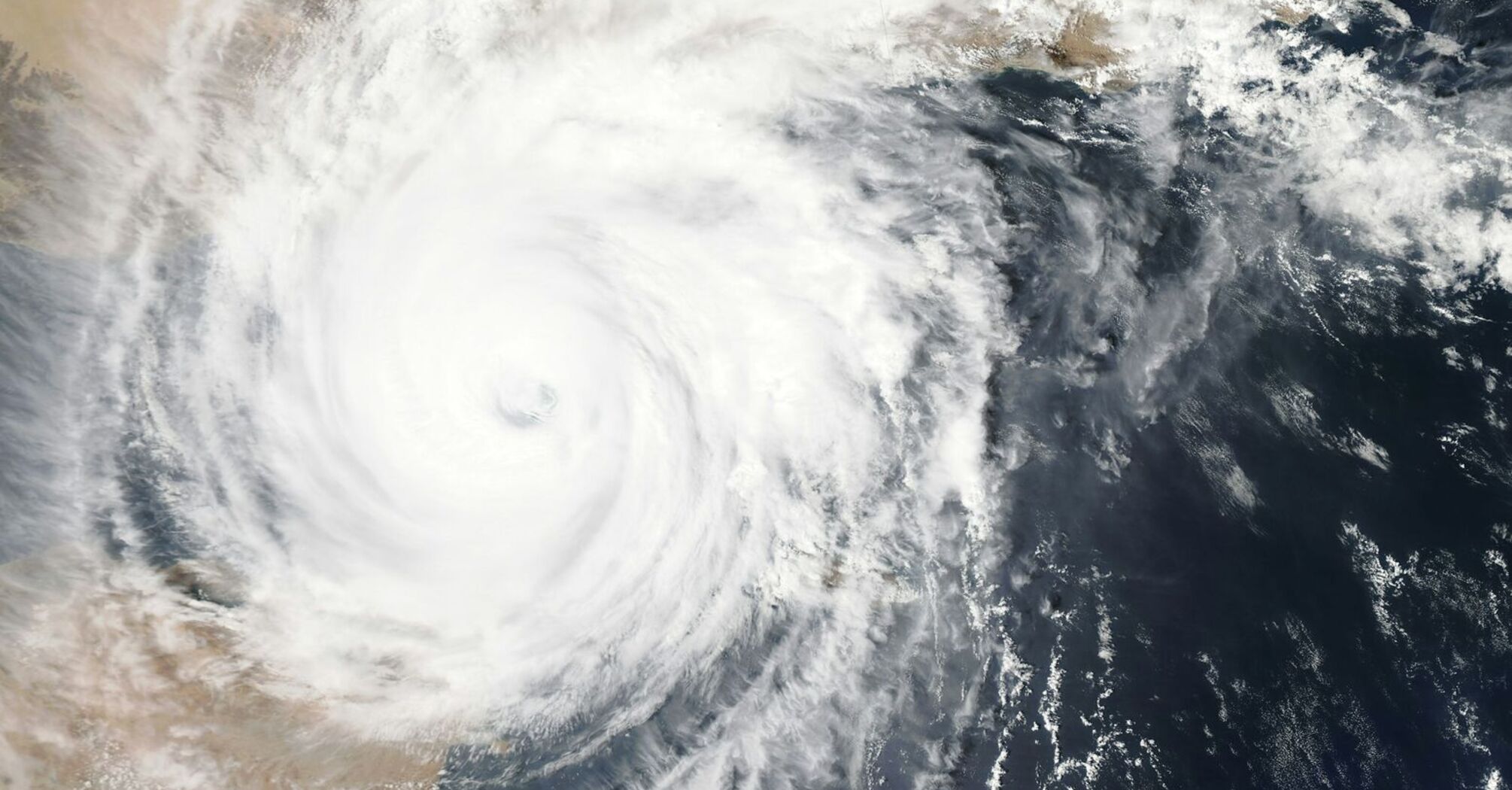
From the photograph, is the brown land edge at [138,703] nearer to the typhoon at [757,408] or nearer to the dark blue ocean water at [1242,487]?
the typhoon at [757,408]

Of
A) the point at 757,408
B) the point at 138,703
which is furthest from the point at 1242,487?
the point at 138,703

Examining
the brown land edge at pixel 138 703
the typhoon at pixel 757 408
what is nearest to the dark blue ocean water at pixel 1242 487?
the typhoon at pixel 757 408

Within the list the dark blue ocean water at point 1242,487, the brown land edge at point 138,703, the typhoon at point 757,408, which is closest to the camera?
the brown land edge at point 138,703

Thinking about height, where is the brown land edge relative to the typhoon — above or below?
below

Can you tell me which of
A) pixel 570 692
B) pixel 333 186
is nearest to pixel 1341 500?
pixel 570 692

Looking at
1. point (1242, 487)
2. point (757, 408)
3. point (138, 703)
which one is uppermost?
point (1242, 487)

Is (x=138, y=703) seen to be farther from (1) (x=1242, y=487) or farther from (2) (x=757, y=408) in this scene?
(1) (x=1242, y=487)

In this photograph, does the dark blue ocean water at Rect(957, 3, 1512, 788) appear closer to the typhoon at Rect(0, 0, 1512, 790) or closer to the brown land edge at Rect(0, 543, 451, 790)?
the typhoon at Rect(0, 0, 1512, 790)

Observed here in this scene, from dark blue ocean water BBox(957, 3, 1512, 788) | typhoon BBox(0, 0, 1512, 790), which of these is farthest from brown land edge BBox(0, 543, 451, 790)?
dark blue ocean water BBox(957, 3, 1512, 788)

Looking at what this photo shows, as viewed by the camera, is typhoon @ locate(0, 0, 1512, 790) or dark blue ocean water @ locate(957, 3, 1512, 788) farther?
dark blue ocean water @ locate(957, 3, 1512, 788)
